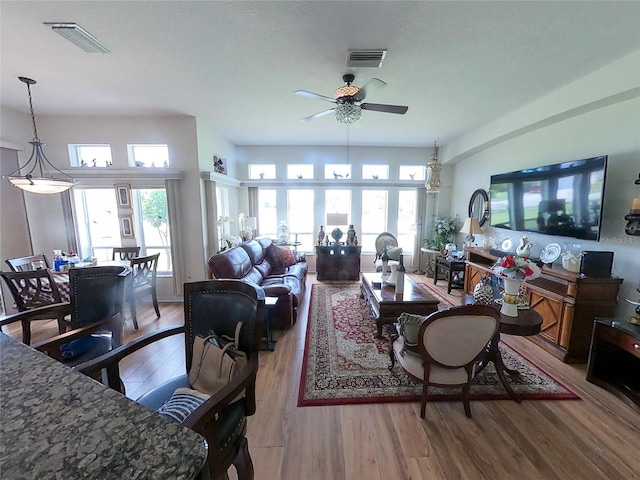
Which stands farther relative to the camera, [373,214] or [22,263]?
[373,214]

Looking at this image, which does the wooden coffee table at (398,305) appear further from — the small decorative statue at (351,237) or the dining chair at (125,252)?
the dining chair at (125,252)

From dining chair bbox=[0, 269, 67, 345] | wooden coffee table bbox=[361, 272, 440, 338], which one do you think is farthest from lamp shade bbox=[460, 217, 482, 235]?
dining chair bbox=[0, 269, 67, 345]

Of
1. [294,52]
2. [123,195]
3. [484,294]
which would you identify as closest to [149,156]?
[123,195]

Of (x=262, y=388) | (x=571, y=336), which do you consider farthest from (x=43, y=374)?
(x=571, y=336)

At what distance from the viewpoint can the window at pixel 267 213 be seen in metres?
6.14

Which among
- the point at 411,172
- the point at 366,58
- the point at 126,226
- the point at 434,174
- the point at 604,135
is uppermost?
the point at 366,58

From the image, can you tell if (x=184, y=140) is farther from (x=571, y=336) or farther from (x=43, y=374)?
(x=571, y=336)

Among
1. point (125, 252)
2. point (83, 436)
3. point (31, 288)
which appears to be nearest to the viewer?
point (83, 436)

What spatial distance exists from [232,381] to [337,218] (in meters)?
4.67

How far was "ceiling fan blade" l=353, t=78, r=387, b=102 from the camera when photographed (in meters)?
2.24

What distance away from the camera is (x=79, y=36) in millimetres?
2066

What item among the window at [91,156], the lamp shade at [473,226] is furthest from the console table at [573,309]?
the window at [91,156]

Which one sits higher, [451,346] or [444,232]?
[444,232]

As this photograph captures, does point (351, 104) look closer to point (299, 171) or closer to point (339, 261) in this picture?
point (339, 261)
